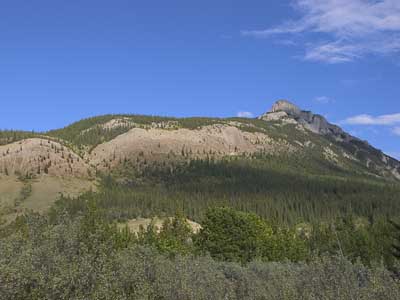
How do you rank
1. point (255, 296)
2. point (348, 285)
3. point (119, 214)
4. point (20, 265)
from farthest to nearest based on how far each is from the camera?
1. point (119, 214)
2. point (255, 296)
3. point (348, 285)
4. point (20, 265)

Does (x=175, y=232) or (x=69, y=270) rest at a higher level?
(x=69, y=270)

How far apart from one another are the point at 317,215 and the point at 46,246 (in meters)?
180

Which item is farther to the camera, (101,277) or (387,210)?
(387,210)

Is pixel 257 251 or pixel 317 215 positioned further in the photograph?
pixel 317 215

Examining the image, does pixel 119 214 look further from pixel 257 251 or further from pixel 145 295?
pixel 145 295

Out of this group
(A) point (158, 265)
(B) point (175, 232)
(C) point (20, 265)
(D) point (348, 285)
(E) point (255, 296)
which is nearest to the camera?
(C) point (20, 265)

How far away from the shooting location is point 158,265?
75.1ft

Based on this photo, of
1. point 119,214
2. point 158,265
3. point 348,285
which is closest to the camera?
point 348,285

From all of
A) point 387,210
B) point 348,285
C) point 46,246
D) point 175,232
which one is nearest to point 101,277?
point 46,246

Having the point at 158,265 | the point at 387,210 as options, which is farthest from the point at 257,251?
the point at 387,210

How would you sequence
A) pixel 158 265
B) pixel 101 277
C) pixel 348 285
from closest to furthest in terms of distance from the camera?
pixel 101 277 < pixel 348 285 < pixel 158 265

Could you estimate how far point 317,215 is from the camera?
189 meters

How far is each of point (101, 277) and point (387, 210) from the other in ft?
628

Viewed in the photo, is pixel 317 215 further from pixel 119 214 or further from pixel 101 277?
pixel 101 277
